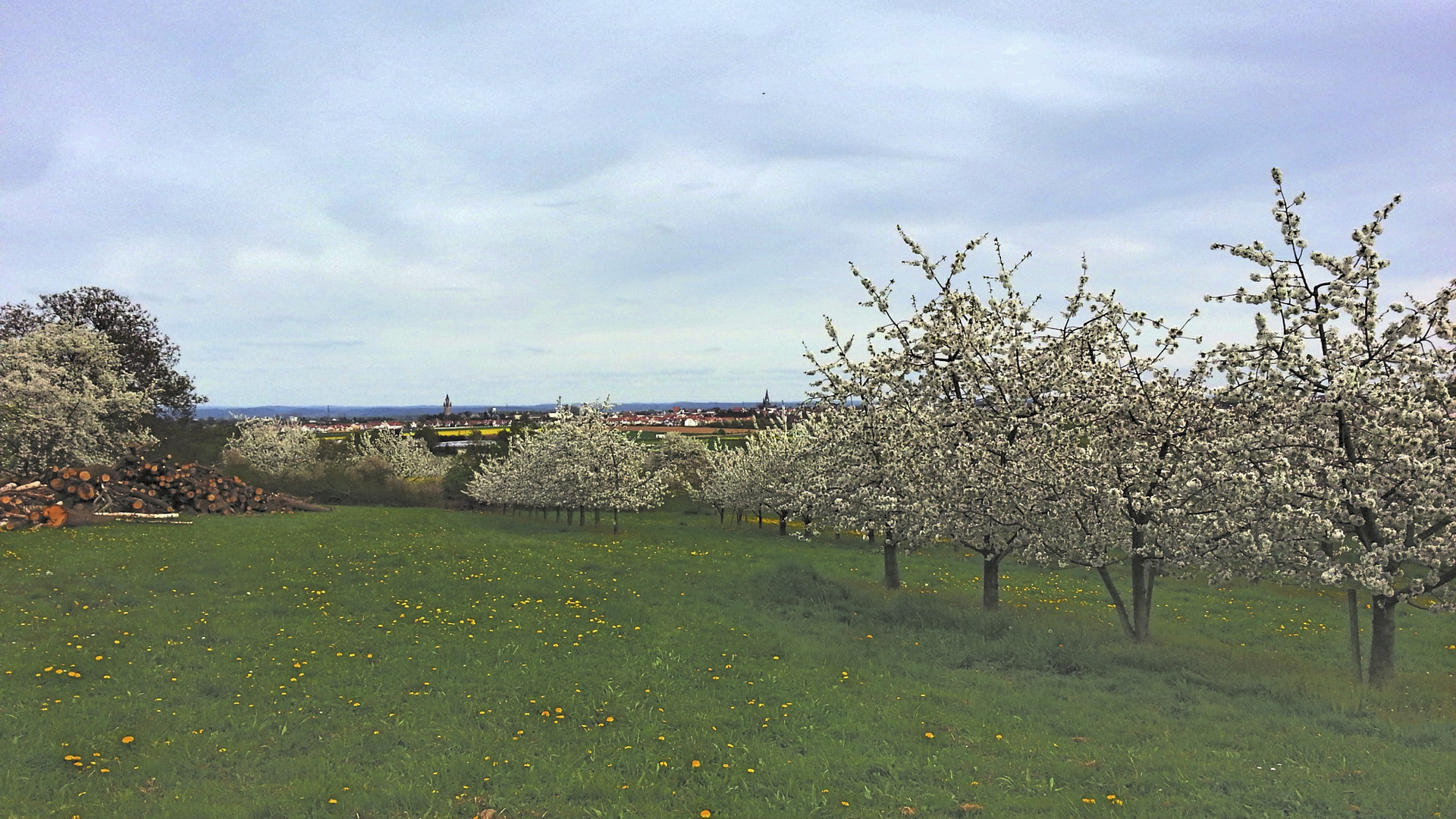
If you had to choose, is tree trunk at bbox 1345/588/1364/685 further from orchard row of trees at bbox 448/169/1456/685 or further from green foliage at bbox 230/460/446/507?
green foliage at bbox 230/460/446/507

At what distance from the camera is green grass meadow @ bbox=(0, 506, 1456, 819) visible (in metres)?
8.85

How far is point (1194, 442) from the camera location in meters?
15.2

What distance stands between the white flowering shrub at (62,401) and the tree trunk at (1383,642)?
167 ft

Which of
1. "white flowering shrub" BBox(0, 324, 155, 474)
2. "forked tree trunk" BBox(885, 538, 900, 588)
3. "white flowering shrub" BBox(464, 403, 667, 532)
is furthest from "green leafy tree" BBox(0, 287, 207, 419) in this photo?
"forked tree trunk" BBox(885, 538, 900, 588)

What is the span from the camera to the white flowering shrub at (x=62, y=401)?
116 feet

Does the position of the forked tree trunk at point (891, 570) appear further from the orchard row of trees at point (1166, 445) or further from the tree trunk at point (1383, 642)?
the tree trunk at point (1383, 642)

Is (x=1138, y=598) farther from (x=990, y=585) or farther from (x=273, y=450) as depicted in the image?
(x=273, y=450)

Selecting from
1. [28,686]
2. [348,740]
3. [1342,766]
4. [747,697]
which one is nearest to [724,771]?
[747,697]

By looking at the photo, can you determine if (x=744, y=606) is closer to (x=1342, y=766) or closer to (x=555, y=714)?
(x=555, y=714)

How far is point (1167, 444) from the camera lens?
653 inches

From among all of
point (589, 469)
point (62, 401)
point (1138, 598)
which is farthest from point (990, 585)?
point (62, 401)

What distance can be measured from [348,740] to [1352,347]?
1853cm

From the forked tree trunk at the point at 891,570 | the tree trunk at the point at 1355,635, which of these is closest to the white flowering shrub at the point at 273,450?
the forked tree trunk at the point at 891,570

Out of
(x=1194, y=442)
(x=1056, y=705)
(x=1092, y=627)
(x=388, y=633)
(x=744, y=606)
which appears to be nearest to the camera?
(x=1056, y=705)
